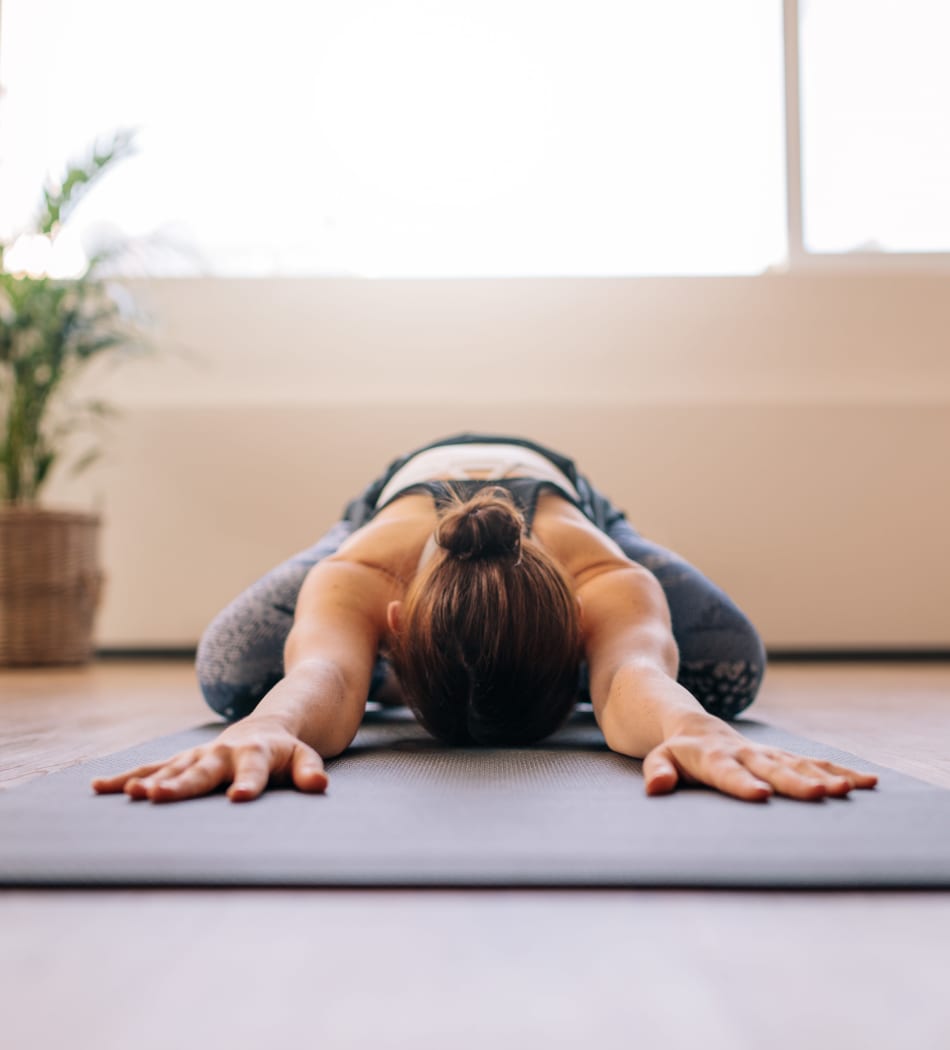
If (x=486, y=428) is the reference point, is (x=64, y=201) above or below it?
above

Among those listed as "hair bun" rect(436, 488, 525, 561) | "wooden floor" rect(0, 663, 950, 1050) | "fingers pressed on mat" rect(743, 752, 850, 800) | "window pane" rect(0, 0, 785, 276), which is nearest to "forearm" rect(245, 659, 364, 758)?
"hair bun" rect(436, 488, 525, 561)

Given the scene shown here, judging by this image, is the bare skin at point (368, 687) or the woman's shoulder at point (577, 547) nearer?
the bare skin at point (368, 687)

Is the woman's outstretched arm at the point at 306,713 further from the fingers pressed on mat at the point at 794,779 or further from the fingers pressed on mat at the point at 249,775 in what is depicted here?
the fingers pressed on mat at the point at 794,779

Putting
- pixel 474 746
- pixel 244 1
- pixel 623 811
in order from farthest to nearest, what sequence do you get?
1. pixel 244 1
2. pixel 474 746
3. pixel 623 811

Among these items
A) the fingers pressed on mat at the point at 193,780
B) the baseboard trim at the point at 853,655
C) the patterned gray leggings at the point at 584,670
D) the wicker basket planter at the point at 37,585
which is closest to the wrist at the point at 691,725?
the fingers pressed on mat at the point at 193,780

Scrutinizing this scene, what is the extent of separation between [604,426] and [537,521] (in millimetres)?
1504

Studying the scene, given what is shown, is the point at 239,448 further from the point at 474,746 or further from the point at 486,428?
the point at 474,746

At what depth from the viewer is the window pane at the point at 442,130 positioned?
3.11m

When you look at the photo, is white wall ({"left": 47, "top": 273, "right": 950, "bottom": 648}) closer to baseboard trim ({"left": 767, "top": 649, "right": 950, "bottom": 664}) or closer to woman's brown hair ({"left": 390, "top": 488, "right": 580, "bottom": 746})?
baseboard trim ({"left": 767, "top": 649, "right": 950, "bottom": 664})

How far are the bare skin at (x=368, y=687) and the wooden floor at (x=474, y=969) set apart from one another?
204 millimetres

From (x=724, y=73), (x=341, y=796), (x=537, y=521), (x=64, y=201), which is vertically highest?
(x=724, y=73)

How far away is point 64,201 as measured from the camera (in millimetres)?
2639

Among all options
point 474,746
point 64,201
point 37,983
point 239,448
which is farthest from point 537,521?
point 64,201

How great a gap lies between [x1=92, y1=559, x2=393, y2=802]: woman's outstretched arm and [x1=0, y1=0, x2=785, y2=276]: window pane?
82.1 inches
